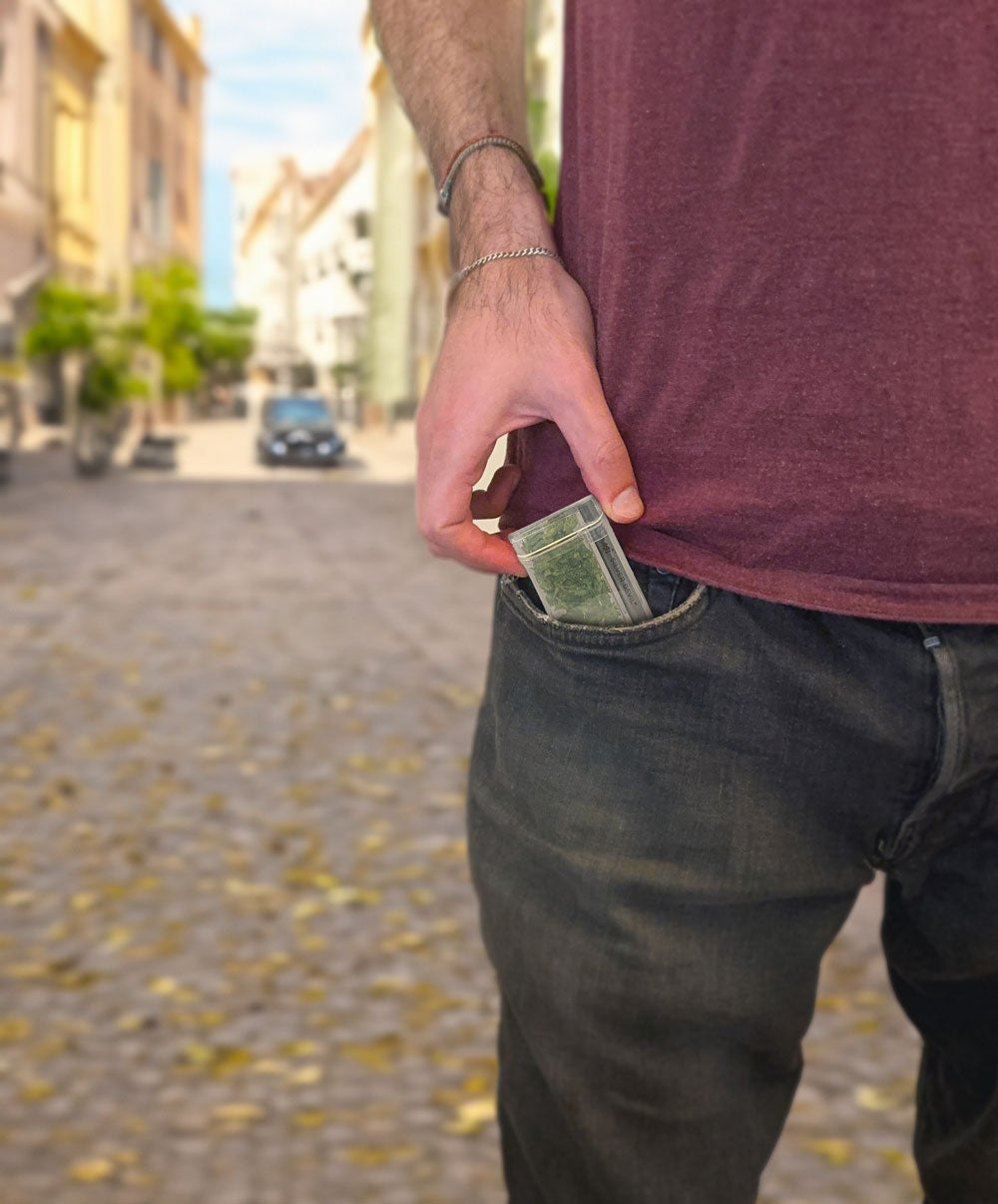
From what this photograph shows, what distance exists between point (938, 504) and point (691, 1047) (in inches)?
18.1

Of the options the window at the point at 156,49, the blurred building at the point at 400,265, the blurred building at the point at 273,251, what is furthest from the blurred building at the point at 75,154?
the blurred building at the point at 273,251

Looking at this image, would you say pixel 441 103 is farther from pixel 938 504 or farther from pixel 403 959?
pixel 403 959

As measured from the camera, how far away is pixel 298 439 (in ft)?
83.5

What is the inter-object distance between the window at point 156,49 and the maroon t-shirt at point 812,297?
45.9 metres

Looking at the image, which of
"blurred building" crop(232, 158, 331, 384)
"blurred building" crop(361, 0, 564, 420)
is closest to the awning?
"blurred building" crop(361, 0, 564, 420)

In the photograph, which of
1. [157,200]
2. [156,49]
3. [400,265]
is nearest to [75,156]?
[400,265]

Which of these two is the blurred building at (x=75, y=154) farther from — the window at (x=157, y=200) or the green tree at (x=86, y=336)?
the green tree at (x=86, y=336)

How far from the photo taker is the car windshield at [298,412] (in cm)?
2645

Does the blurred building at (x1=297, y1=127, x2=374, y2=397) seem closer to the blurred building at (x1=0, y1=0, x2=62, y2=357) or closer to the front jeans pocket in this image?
the blurred building at (x1=0, y1=0, x2=62, y2=357)

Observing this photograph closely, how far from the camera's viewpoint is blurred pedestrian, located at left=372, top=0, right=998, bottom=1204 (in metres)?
1.07

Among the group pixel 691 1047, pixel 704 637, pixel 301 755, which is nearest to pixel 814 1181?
pixel 691 1047

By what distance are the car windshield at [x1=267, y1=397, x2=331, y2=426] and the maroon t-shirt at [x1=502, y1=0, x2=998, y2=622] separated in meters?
25.4

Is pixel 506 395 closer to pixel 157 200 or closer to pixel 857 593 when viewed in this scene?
pixel 857 593

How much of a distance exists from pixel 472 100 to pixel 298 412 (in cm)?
2631
